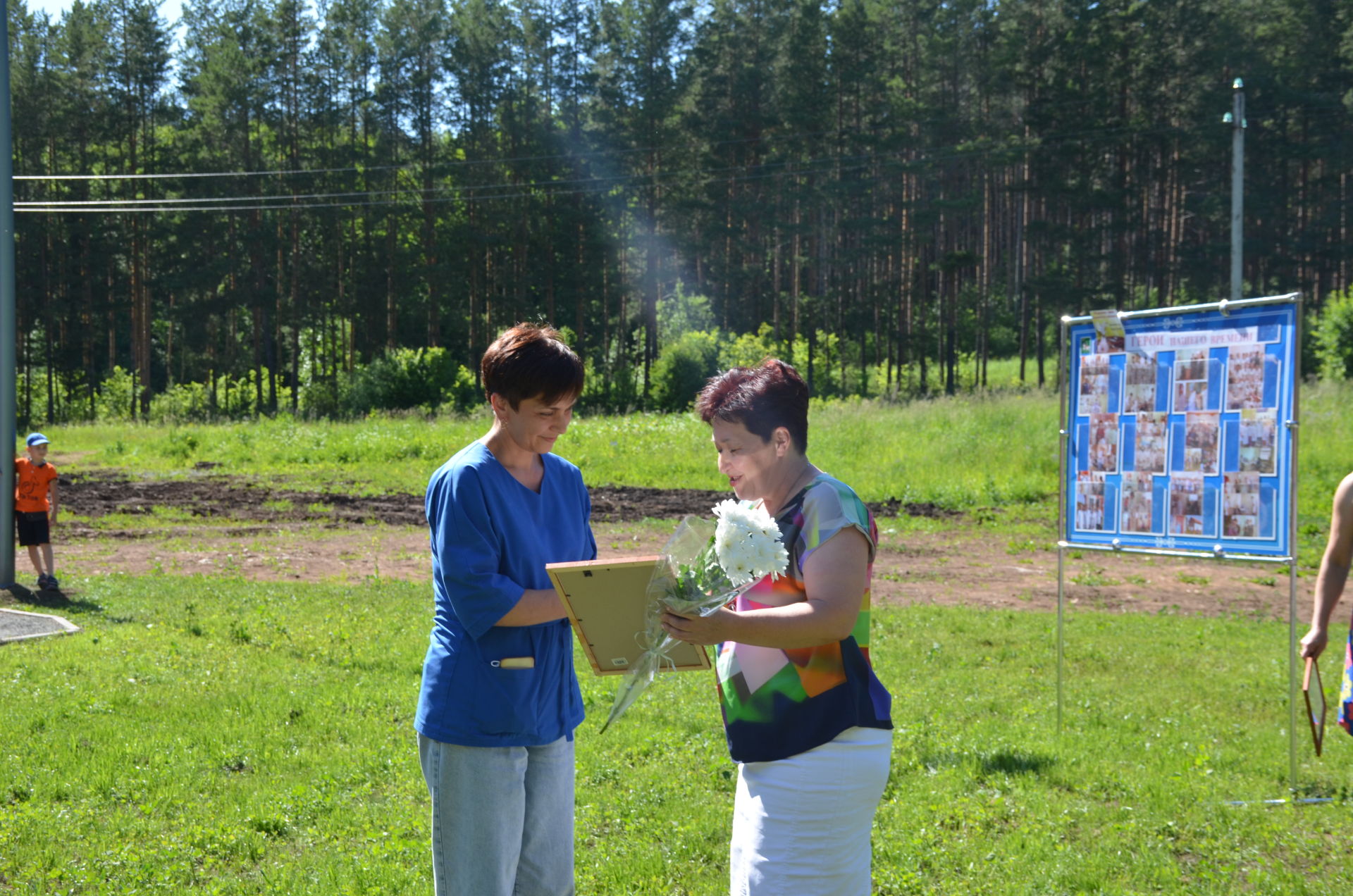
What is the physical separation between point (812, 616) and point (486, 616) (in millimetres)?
809

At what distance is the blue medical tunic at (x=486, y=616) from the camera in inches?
106

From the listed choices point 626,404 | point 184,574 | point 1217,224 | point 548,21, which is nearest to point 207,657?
point 184,574

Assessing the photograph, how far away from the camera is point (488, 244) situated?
1893 inches

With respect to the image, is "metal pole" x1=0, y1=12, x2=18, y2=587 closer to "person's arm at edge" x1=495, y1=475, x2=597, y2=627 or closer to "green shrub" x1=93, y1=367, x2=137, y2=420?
"person's arm at edge" x1=495, y1=475, x2=597, y2=627

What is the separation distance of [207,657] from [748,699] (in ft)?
22.6

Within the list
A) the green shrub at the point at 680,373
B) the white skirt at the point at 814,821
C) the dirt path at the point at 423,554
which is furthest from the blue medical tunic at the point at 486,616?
the green shrub at the point at 680,373

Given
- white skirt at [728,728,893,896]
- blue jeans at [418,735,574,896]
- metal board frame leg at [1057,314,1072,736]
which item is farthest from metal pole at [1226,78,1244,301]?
blue jeans at [418,735,574,896]

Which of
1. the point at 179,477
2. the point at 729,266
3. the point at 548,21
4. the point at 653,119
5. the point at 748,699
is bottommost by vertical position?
the point at 179,477

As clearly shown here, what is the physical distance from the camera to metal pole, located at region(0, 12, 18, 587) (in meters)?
11.4

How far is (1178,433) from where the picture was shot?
21.0ft

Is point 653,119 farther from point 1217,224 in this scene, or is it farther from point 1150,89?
point 1217,224

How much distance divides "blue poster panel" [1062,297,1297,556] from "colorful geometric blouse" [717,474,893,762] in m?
4.30

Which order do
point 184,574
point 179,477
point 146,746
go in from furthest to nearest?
point 179,477
point 184,574
point 146,746

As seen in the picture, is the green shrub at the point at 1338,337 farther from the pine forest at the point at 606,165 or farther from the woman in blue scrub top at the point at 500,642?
the woman in blue scrub top at the point at 500,642
